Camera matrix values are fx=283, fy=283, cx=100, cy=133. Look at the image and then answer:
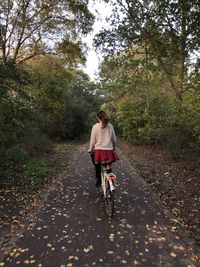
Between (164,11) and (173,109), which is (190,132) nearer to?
(173,109)

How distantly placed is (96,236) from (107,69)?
50.0ft

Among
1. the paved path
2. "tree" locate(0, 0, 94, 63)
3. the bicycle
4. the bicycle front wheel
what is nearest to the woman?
the bicycle

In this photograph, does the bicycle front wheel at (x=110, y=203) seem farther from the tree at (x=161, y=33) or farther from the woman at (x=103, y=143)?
the tree at (x=161, y=33)

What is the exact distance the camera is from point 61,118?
24234 millimetres

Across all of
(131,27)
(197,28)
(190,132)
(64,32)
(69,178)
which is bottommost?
(69,178)

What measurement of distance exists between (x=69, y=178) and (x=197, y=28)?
7.34 meters

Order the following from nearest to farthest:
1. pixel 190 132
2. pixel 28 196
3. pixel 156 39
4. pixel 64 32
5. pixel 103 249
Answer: pixel 103 249, pixel 28 196, pixel 190 132, pixel 156 39, pixel 64 32

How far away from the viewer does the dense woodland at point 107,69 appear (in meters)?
9.33

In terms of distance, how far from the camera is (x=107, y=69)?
19109mm

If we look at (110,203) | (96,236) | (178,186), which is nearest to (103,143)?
(110,203)

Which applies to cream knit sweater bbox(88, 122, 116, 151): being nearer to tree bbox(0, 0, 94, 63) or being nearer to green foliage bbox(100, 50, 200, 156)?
green foliage bbox(100, 50, 200, 156)

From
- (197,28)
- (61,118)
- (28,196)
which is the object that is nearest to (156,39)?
(197,28)

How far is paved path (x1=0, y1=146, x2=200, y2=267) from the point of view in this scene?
14.4 feet

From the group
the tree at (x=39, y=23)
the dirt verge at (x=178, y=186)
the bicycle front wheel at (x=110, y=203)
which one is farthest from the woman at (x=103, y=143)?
the tree at (x=39, y=23)
